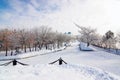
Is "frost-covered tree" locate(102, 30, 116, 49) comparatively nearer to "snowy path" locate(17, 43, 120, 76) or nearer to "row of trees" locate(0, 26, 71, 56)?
"row of trees" locate(0, 26, 71, 56)

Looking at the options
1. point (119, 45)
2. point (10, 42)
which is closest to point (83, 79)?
point (10, 42)

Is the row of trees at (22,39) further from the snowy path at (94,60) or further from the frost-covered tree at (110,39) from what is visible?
the frost-covered tree at (110,39)

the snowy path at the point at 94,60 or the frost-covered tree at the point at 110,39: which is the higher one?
the frost-covered tree at the point at 110,39

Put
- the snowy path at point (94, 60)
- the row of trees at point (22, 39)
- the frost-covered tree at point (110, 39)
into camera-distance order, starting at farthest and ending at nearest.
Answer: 1. the frost-covered tree at point (110, 39)
2. the row of trees at point (22, 39)
3. the snowy path at point (94, 60)

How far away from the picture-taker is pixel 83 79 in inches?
441

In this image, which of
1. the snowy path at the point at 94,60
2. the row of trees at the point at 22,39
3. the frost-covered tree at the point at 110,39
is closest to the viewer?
the snowy path at the point at 94,60

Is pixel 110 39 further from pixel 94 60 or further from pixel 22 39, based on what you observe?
pixel 94 60

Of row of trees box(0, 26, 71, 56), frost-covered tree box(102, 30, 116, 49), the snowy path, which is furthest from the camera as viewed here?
frost-covered tree box(102, 30, 116, 49)

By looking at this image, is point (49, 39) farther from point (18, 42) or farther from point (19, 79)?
point (19, 79)

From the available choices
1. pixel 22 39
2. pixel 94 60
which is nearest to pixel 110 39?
pixel 22 39

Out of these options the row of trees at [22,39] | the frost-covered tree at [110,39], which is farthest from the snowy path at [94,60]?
the frost-covered tree at [110,39]

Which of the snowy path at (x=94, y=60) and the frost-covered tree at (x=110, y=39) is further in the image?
the frost-covered tree at (x=110, y=39)

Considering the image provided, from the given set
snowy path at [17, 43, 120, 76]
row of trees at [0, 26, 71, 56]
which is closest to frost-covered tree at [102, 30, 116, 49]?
row of trees at [0, 26, 71, 56]

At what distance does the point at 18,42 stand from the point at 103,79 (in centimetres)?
4479
